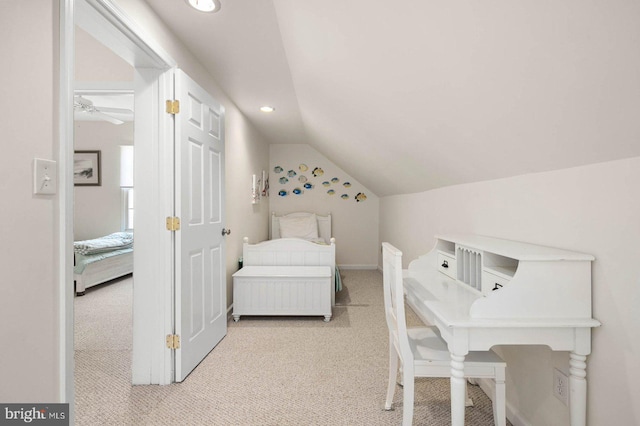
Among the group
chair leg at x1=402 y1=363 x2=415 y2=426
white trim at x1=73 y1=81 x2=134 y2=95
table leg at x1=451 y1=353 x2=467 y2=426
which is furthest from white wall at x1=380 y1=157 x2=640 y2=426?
white trim at x1=73 y1=81 x2=134 y2=95

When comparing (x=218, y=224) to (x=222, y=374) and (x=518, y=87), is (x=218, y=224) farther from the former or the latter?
(x=518, y=87)

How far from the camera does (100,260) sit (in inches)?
167

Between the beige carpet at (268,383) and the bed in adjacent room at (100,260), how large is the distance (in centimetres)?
113

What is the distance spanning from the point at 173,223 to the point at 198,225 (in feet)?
0.89

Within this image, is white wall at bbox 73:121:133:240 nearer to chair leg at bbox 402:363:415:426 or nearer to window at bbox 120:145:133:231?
window at bbox 120:145:133:231

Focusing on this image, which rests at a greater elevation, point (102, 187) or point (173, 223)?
point (102, 187)

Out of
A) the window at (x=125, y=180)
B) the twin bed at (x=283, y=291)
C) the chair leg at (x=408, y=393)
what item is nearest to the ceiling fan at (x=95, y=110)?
the window at (x=125, y=180)

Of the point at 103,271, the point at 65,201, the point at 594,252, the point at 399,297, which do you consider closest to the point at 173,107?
the point at 65,201

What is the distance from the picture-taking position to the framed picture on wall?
5672 mm

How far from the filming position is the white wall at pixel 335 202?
18.7ft

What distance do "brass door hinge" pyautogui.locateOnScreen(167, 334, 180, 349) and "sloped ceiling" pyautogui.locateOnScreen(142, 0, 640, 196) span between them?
1.90m

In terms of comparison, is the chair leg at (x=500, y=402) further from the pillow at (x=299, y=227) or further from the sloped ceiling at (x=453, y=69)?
the pillow at (x=299, y=227)

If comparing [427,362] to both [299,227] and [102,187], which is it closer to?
[299,227]

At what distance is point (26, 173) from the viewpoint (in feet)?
3.33
